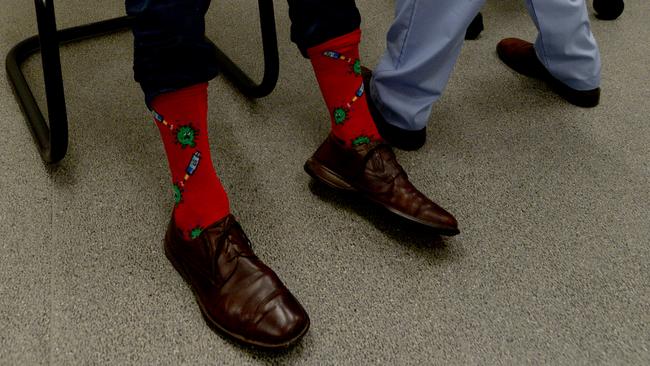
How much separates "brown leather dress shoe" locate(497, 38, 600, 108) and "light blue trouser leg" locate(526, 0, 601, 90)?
0.02 metres

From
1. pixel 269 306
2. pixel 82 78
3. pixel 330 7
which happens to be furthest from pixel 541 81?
pixel 82 78

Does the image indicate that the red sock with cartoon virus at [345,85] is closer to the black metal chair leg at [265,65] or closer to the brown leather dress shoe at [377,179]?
the brown leather dress shoe at [377,179]

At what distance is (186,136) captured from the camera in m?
0.61

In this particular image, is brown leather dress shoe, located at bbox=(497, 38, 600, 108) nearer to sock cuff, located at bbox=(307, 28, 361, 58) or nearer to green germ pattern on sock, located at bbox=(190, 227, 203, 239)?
sock cuff, located at bbox=(307, 28, 361, 58)

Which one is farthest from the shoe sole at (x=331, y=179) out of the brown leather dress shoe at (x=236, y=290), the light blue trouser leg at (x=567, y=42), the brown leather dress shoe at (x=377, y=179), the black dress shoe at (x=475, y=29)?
the black dress shoe at (x=475, y=29)

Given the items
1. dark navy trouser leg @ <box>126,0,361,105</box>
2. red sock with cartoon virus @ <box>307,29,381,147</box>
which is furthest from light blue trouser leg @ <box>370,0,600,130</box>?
dark navy trouser leg @ <box>126,0,361,105</box>

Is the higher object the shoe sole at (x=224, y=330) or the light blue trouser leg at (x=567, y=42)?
the light blue trouser leg at (x=567, y=42)

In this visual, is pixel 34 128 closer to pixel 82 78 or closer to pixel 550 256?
pixel 82 78

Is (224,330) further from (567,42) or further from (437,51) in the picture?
(567,42)

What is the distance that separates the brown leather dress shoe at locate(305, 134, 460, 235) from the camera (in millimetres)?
712

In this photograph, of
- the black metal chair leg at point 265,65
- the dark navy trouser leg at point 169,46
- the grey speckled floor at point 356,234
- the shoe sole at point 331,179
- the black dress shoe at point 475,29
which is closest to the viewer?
the dark navy trouser leg at point 169,46

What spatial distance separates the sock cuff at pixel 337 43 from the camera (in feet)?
2.31

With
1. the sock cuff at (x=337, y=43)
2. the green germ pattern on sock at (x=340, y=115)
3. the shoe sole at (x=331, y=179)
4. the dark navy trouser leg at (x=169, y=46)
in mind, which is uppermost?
the dark navy trouser leg at (x=169, y=46)

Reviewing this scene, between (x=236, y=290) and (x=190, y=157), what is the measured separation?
0.18 meters
